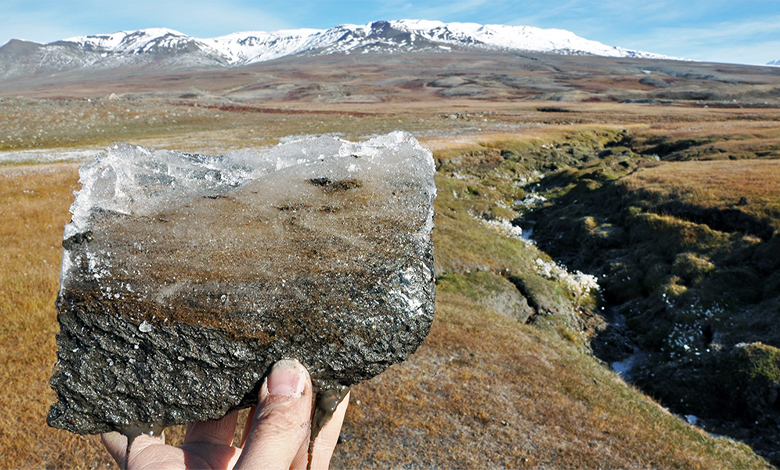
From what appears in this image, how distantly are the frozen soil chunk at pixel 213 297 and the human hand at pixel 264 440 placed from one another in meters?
0.18

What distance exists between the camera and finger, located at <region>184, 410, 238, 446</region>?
3.95 metres

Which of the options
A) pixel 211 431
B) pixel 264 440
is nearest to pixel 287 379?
pixel 264 440

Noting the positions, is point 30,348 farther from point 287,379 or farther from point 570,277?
point 570,277

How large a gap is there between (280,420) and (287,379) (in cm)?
33

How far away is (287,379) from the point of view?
11.0 feet

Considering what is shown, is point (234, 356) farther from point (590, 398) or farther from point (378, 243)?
point (590, 398)

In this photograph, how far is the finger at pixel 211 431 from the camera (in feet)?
13.0

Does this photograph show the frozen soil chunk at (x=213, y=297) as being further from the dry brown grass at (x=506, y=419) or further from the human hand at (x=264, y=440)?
the dry brown grass at (x=506, y=419)

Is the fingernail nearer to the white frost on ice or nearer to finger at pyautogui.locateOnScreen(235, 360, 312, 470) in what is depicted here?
finger at pyautogui.locateOnScreen(235, 360, 312, 470)

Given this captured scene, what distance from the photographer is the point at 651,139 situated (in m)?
46.2

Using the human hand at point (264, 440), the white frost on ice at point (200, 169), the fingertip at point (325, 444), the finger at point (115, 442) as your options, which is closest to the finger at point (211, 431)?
the human hand at point (264, 440)

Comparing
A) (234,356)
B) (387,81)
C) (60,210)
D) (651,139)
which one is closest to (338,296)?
(234,356)

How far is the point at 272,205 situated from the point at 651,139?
51866 mm

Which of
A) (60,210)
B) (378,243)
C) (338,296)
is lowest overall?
(60,210)
